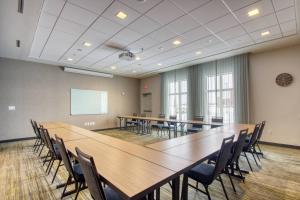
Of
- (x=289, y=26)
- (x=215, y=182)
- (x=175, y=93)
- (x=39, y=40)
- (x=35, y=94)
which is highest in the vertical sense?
(x=289, y=26)

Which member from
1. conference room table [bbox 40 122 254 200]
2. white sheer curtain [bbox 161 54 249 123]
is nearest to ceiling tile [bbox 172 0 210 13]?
conference room table [bbox 40 122 254 200]

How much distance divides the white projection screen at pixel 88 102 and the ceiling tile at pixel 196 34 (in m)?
5.63

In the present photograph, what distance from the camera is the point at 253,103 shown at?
→ 18.1ft

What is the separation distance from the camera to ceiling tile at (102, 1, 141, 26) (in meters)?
2.86

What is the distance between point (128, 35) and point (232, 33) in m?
2.64

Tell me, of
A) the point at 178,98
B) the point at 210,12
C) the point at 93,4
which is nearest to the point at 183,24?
the point at 210,12

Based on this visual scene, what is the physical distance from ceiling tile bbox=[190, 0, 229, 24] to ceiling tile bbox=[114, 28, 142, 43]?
1.46 metres

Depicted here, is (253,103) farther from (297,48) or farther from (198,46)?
(198,46)

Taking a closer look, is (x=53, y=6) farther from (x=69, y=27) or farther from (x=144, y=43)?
(x=144, y=43)

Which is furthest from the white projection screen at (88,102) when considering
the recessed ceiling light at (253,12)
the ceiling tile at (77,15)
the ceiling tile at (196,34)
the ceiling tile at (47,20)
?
the recessed ceiling light at (253,12)

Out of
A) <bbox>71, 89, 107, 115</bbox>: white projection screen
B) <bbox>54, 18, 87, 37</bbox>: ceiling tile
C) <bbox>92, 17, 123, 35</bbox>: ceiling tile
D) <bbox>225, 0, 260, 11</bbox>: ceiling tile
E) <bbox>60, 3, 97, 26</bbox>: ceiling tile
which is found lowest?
<bbox>71, 89, 107, 115</bbox>: white projection screen

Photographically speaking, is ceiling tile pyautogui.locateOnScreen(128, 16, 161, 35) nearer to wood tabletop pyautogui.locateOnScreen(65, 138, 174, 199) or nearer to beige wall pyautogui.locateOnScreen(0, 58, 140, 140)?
wood tabletop pyautogui.locateOnScreen(65, 138, 174, 199)

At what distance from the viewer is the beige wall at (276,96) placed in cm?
478

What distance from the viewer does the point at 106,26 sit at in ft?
11.6
